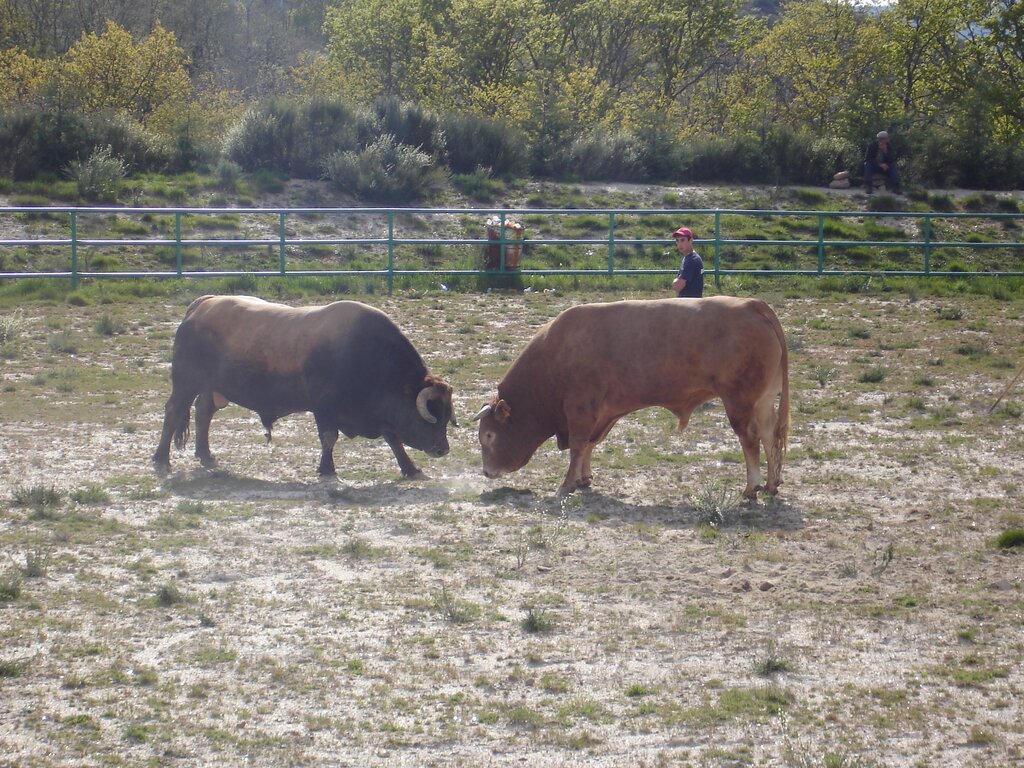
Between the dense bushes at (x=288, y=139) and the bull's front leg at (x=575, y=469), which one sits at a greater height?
the dense bushes at (x=288, y=139)

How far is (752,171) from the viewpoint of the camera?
3031 cm

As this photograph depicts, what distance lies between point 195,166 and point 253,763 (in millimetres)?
23617

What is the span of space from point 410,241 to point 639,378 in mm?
11777

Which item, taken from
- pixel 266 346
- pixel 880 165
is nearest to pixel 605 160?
pixel 880 165

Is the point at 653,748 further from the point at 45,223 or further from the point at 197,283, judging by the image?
the point at 45,223

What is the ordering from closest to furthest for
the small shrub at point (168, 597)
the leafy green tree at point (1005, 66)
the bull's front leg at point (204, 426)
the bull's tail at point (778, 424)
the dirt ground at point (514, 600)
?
the dirt ground at point (514, 600), the small shrub at point (168, 597), the bull's tail at point (778, 424), the bull's front leg at point (204, 426), the leafy green tree at point (1005, 66)

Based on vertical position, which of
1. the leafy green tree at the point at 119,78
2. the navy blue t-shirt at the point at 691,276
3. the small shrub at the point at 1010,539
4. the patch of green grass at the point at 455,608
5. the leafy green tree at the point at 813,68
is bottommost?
the patch of green grass at the point at 455,608

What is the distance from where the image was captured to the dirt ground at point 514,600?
4945 millimetres

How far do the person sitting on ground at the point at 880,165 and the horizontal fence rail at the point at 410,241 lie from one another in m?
2.64

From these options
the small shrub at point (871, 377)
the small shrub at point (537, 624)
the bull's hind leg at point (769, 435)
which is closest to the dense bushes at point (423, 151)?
the small shrub at point (871, 377)

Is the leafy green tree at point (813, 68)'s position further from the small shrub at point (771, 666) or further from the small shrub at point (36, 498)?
the small shrub at point (771, 666)

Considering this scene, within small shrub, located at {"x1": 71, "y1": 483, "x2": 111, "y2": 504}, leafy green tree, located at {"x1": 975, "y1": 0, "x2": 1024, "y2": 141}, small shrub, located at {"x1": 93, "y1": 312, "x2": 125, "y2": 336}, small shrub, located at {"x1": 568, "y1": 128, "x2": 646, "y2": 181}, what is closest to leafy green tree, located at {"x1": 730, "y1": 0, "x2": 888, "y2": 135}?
leafy green tree, located at {"x1": 975, "y1": 0, "x2": 1024, "y2": 141}

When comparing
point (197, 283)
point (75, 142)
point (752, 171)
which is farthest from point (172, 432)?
point (752, 171)

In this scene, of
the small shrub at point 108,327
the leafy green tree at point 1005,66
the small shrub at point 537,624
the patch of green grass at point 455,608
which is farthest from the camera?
the leafy green tree at point 1005,66
